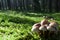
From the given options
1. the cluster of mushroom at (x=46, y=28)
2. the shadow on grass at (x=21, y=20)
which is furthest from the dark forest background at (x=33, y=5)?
the cluster of mushroom at (x=46, y=28)

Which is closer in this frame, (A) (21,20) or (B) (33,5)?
(A) (21,20)

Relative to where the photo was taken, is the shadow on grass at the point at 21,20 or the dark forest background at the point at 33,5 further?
the dark forest background at the point at 33,5

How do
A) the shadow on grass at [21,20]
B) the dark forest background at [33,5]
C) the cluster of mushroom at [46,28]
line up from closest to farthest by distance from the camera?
the cluster of mushroom at [46,28] → the shadow on grass at [21,20] → the dark forest background at [33,5]

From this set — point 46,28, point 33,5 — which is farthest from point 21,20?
point 33,5

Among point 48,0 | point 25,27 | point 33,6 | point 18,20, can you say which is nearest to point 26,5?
point 33,6

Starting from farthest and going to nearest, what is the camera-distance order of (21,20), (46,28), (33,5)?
(33,5) → (21,20) → (46,28)

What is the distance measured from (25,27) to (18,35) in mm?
877

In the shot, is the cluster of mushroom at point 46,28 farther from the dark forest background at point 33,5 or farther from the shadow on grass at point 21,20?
the dark forest background at point 33,5

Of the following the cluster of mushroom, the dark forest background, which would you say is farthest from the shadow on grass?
the dark forest background

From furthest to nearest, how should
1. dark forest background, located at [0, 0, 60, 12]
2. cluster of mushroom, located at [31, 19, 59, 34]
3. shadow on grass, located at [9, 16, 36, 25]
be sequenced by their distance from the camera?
dark forest background, located at [0, 0, 60, 12]
shadow on grass, located at [9, 16, 36, 25]
cluster of mushroom, located at [31, 19, 59, 34]

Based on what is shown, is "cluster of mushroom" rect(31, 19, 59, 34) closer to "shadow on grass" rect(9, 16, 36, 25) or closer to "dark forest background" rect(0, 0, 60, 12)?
"shadow on grass" rect(9, 16, 36, 25)

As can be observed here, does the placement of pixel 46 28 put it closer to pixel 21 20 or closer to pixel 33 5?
pixel 21 20

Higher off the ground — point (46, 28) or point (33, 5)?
point (46, 28)

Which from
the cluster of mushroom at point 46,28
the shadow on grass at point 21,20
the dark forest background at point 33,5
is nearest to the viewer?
the cluster of mushroom at point 46,28
